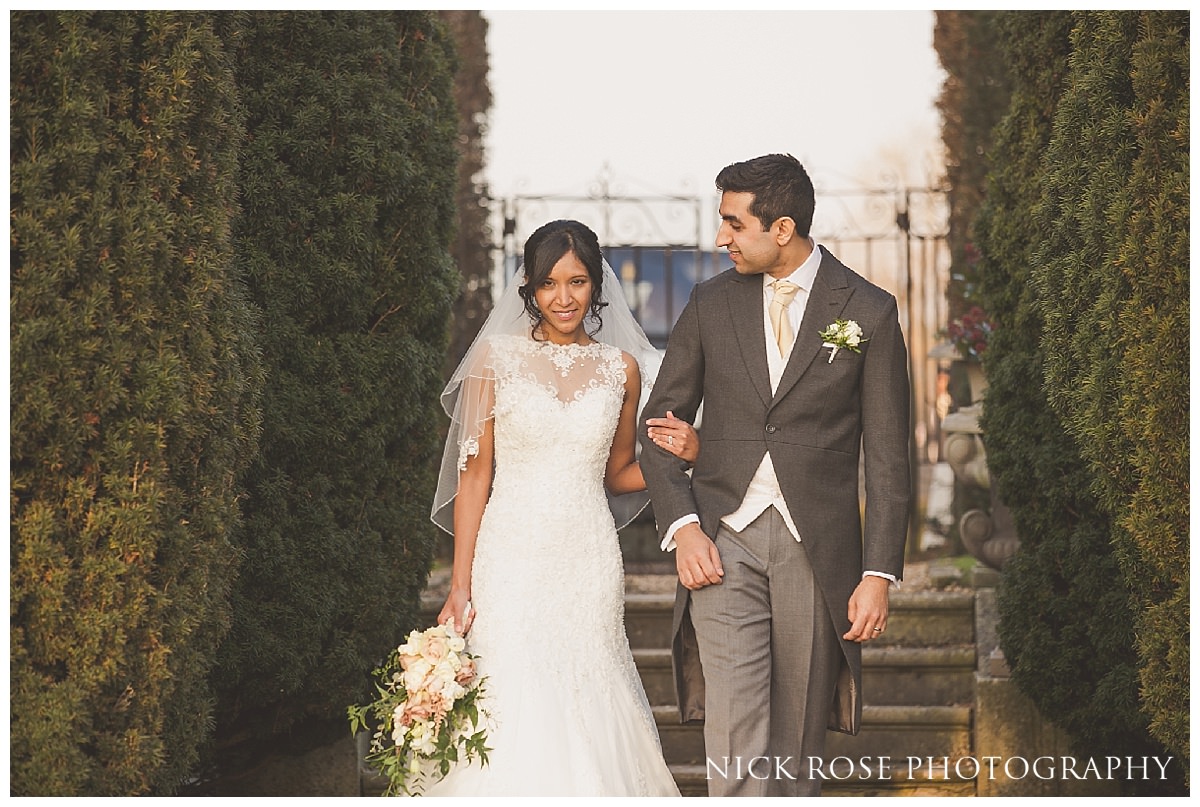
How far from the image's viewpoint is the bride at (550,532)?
4062mm

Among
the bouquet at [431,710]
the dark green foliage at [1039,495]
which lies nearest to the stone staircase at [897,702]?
the dark green foliage at [1039,495]

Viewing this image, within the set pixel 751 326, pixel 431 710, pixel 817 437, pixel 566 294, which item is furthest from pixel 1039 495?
pixel 431 710

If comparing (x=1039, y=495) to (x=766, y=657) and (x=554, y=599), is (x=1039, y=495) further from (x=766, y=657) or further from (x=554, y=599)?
(x=554, y=599)

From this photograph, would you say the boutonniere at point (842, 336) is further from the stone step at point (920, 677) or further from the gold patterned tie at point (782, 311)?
the stone step at point (920, 677)

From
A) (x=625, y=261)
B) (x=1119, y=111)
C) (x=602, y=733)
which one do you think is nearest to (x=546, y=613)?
(x=602, y=733)

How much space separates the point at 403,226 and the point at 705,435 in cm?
187

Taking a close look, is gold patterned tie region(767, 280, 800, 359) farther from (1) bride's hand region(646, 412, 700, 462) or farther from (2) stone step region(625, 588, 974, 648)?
(2) stone step region(625, 588, 974, 648)

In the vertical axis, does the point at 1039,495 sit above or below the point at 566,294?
below

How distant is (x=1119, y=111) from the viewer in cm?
393

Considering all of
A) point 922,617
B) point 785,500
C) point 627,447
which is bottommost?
point 922,617

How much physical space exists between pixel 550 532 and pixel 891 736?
2.93 meters

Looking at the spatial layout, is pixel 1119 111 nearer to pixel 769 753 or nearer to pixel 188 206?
pixel 769 753

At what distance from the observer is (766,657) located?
3736mm

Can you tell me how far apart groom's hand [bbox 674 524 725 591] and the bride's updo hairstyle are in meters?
1.00
